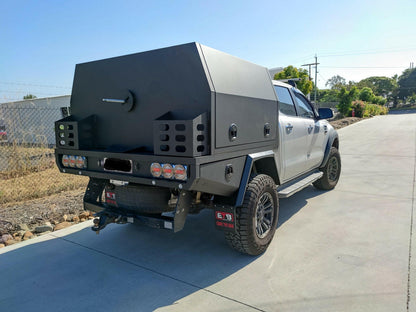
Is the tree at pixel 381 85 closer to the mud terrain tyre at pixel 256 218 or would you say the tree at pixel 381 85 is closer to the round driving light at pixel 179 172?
the mud terrain tyre at pixel 256 218

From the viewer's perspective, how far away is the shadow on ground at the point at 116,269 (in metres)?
2.64

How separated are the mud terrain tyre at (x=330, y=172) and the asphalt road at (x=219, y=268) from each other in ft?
3.55

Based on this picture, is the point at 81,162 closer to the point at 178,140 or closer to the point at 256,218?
the point at 178,140

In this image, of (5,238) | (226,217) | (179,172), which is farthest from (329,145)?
(5,238)

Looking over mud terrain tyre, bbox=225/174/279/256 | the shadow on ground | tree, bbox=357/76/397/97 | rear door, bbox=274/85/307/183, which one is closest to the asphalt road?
the shadow on ground

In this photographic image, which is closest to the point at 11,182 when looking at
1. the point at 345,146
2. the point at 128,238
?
the point at 128,238

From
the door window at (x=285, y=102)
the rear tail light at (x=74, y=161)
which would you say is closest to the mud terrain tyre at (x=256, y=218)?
the door window at (x=285, y=102)

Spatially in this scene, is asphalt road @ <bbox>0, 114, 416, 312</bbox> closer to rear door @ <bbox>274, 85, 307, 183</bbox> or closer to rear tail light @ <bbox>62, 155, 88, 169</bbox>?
rear door @ <bbox>274, 85, 307, 183</bbox>

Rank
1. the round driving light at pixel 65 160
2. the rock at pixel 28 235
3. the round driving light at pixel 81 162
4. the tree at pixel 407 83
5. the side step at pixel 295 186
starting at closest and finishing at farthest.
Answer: the round driving light at pixel 81 162 < the round driving light at pixel 65 160 < the side step at pixel 295 186 < the rock at pixel 28 235 < the tree at pixel 407 83

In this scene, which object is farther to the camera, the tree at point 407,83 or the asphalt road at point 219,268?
the tree at point 407,83

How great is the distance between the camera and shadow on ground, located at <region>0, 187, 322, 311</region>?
8.66ft

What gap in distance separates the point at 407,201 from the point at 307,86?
22584 millimetres

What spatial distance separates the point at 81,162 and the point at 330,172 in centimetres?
482

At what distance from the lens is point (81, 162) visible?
330 cm
